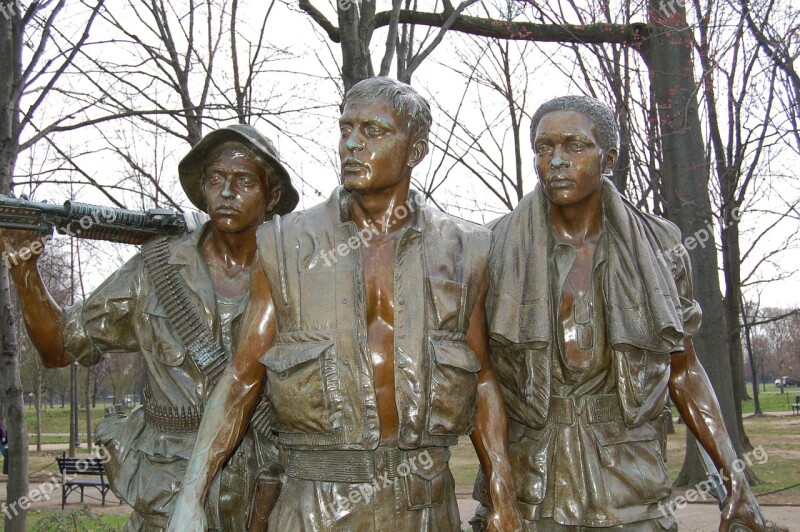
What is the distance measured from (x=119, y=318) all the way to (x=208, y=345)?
58cm

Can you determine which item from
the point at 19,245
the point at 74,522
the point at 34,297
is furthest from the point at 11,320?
the point at 19,245

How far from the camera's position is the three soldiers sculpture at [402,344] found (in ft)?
9.20

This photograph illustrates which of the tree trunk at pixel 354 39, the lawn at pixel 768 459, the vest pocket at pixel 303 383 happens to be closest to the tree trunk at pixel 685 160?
the lawn at pixel 768 459

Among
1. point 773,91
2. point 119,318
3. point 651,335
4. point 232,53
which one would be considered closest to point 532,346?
point 651,335

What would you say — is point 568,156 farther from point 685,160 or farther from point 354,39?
point 685,160

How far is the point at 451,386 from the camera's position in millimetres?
2818

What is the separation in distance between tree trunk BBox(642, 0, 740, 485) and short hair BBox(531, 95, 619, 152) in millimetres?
6981

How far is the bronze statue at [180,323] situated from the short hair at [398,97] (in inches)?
44.4

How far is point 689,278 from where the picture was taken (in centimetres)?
384

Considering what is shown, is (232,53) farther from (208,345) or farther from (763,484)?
(763,484)

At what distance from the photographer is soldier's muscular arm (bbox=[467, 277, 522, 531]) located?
2.87m

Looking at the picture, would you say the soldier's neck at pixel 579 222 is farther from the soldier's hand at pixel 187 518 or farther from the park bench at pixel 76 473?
the park bench at pixel 76 473

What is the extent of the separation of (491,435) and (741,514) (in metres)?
1.19

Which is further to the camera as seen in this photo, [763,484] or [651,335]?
[763,484]
